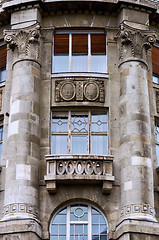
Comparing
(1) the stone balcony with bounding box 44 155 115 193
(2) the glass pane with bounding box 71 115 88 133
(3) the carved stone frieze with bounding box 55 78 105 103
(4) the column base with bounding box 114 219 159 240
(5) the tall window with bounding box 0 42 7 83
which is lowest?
(4) the column base with bounding box 114 219 159 240

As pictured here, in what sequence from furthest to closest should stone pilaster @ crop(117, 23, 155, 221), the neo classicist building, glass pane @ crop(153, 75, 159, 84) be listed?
glass pane @ crop(153, 75, 159, 84) → the neo classicist building → stone pilaster @ crop(117, 23, 155, 221)

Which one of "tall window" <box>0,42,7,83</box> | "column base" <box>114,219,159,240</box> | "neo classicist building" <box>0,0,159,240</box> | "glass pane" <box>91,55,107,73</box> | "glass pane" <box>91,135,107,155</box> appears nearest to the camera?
"column base" <box>114,219,159,240</box>

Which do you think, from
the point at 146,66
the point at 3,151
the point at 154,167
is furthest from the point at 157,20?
the point at 3,151

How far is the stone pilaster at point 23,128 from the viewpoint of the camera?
32.8m

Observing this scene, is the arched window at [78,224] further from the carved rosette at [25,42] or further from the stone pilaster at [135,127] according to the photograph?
the carved rosette at [25,42]

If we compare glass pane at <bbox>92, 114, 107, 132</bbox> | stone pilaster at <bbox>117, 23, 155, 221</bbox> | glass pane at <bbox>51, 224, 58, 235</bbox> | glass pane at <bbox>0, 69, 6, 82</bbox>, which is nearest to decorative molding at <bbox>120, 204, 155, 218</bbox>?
stone pilaster at <bbox>117, 23, 155, 221</bbox>

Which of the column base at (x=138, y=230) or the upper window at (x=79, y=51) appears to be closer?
the column base at (x=138, y=230)

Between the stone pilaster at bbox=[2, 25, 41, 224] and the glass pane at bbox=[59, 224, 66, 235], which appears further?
the glass pane at bbox=[59, 224, 66, 235]

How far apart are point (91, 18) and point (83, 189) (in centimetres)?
1005

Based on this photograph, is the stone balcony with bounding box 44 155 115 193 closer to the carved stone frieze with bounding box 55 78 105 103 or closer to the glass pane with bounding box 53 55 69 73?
the carved stone frieze with bounding box 55 78 105 103

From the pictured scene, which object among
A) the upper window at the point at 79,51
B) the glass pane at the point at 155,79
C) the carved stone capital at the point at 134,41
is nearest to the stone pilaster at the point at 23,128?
the upper window at the point at 79,51

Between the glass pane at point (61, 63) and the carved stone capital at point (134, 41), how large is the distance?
3043 millimetres

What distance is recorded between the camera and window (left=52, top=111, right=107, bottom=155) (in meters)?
35.2

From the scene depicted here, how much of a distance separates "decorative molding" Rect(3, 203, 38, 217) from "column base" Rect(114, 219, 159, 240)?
14.1 ft
